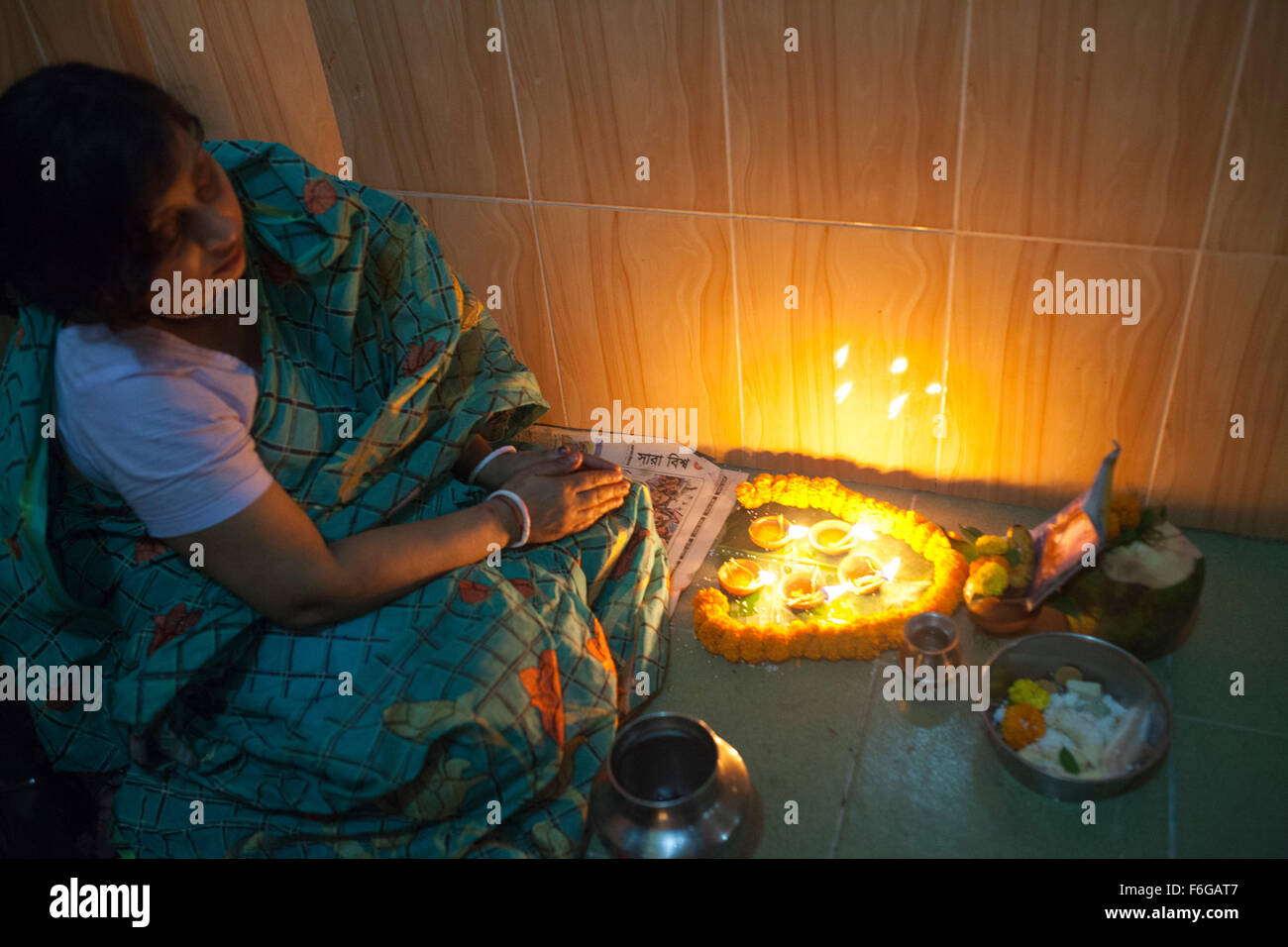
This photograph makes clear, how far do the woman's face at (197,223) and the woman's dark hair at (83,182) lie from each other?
0.5 inches

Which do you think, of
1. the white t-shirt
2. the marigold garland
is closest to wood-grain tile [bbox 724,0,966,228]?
the marigold garland

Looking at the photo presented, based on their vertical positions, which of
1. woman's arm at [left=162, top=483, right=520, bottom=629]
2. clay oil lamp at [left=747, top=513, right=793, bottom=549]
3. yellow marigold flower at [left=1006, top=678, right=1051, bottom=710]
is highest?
woman's arm at [left=162, top=483, right=520, bottom=629]

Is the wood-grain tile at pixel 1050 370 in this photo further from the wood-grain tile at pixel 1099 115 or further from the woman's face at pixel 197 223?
the woman's face at pixel 197 223

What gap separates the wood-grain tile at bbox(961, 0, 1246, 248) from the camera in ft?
4.76

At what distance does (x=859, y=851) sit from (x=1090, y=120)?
1.19 meters

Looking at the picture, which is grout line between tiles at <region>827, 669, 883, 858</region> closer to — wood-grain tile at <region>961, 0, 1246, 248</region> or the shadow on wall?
the shadow on wall

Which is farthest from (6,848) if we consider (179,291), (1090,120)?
(1090,120)

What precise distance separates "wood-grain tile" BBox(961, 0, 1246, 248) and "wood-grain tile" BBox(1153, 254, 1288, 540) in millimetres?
125

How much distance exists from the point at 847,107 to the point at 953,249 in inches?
12.4

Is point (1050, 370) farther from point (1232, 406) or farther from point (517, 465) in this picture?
point (517, 465)

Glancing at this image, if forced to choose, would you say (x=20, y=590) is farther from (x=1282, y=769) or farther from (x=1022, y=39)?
(x=1282, y=769)

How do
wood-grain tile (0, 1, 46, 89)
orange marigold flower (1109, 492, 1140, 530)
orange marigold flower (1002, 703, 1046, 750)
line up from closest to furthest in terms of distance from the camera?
orange marigold flower (1002, 703, 1046, 750) → orange marigold flower (1109, 492, 1140, 530) → wood-grain tile (0, 1, 46, 89)

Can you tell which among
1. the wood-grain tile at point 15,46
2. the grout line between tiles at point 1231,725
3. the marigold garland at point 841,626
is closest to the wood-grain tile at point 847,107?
the marigold garland at point 841,626

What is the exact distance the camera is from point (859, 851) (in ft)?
4.62
